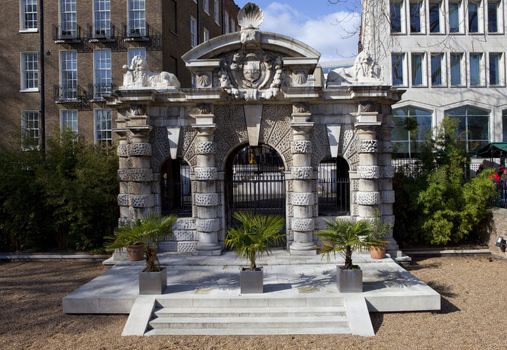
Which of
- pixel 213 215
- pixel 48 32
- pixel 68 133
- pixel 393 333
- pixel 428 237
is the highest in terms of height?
pixel 48 32

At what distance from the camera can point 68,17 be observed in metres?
24.6

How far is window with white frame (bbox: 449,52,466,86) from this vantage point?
28.0 m

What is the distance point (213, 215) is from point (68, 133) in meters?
5.96

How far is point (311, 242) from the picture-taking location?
39.2 ft

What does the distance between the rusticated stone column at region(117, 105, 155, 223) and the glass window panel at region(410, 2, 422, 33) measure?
21.9 metres

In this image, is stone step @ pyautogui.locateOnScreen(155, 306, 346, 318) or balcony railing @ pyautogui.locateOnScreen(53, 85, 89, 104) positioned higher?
balcony railing @ pyautogui.locateOnScreen(53, 85, 89, 104)

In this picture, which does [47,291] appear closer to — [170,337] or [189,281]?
[189,281]

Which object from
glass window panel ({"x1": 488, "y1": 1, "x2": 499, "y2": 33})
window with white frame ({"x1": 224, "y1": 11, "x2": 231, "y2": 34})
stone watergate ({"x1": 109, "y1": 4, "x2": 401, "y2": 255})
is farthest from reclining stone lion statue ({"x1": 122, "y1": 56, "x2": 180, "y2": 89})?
window with white frame ({"x1": 224, "y1": 11, "x2": 231, "y2": 34})

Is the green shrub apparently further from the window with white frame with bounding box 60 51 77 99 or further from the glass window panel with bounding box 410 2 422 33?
the glass window panel with bounding box 410 2 422 33

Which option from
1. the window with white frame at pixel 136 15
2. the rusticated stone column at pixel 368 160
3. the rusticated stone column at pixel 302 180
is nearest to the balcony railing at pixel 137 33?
the window with white frame at pixel 136 15

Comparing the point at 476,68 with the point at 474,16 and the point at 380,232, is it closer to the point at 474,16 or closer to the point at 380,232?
the point at 474,16

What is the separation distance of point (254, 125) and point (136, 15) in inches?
616

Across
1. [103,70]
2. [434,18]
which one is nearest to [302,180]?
[103,70]

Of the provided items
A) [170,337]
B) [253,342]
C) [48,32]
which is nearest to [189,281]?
[170,337]
